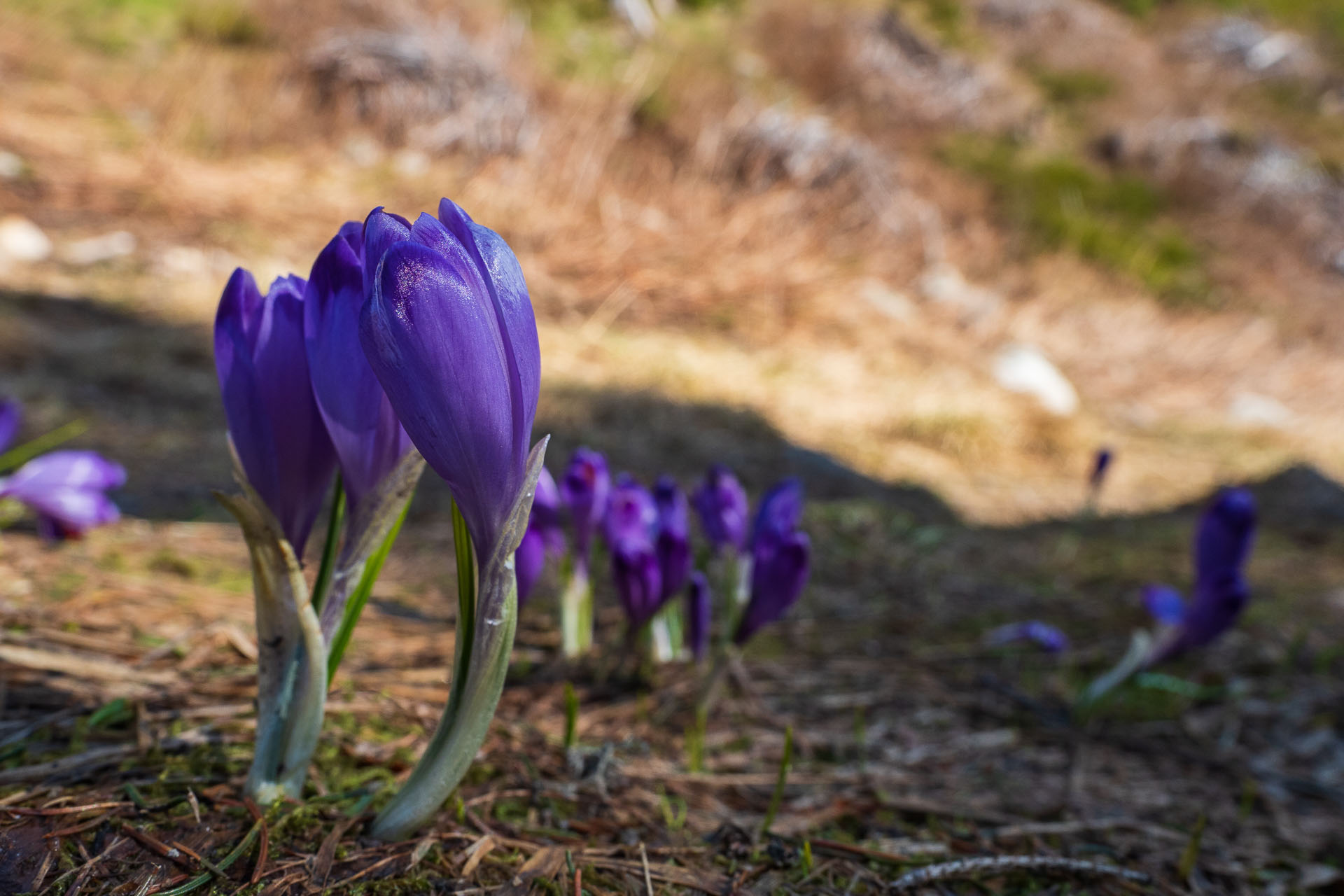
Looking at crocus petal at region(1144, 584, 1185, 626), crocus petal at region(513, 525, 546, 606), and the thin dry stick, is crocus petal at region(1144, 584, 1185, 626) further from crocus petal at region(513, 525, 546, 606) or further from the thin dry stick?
Result: crocus petal at region(513, 525, 546, 606)

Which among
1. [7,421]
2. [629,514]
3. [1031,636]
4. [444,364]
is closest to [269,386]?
[444,364]

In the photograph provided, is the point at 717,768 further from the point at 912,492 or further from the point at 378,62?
the point at 378,62

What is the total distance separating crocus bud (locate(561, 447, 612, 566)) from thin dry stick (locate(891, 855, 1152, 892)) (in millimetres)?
697

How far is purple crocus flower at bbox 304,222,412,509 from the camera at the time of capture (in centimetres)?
61

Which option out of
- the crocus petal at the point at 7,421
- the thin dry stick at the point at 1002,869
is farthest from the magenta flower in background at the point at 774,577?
the crocus petal at the point at 7,421

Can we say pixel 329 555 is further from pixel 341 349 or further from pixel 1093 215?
pixel 1093 215

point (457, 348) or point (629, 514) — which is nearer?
point (457, 348)

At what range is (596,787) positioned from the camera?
876 millimetres

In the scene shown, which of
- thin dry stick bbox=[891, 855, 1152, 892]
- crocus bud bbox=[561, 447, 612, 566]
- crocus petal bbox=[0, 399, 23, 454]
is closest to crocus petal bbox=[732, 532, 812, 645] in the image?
crocus bud bbox=[561, 447, 612, 566]

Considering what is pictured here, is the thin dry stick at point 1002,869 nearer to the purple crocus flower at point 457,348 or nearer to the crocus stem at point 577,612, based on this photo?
the purple crocus flower at point 457,348

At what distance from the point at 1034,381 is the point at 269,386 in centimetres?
542

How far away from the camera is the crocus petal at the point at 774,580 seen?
111 centimetres

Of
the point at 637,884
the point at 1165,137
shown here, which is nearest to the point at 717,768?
the point at 637,884

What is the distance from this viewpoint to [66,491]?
1.33m
